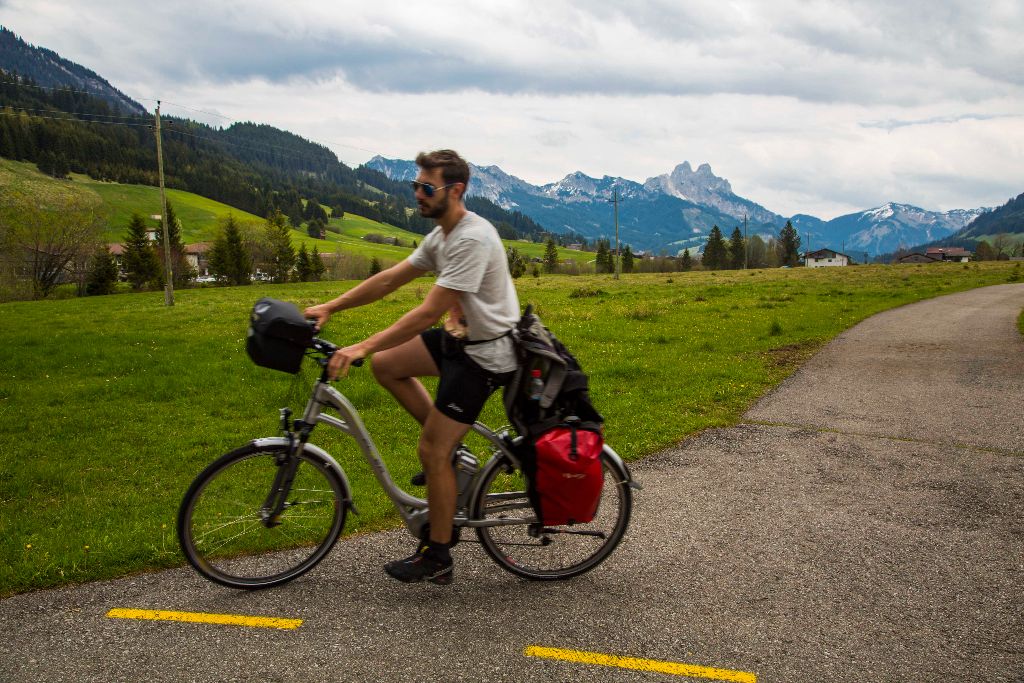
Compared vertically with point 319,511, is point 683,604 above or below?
below

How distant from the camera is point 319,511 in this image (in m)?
4.36

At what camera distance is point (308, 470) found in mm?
4258

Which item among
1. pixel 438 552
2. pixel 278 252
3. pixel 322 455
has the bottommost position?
pixel 438 552

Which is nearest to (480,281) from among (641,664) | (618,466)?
(618,466)

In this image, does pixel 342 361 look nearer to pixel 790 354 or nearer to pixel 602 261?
pixel 790 354

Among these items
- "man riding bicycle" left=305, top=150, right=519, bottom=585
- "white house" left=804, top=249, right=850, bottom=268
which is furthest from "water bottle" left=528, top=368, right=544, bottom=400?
"white house" left=804, top=249, right=850, bottom=268

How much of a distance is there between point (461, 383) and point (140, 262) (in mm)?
81130

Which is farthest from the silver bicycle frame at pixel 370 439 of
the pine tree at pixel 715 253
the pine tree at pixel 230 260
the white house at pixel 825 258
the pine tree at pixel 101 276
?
the white house at pixel 825 258

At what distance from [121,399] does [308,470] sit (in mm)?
7519

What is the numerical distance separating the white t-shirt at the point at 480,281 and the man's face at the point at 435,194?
0.14 meters

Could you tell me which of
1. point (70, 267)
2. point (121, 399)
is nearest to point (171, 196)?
point (70, 267)

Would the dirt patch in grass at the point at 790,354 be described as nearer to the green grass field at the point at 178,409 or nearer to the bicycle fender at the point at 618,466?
the green grass field at the point at 178,409

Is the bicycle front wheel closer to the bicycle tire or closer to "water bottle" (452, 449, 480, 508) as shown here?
"water bottle" (452, 449, 480, 508)

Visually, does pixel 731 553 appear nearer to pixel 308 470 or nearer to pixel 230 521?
pixel 308 470
